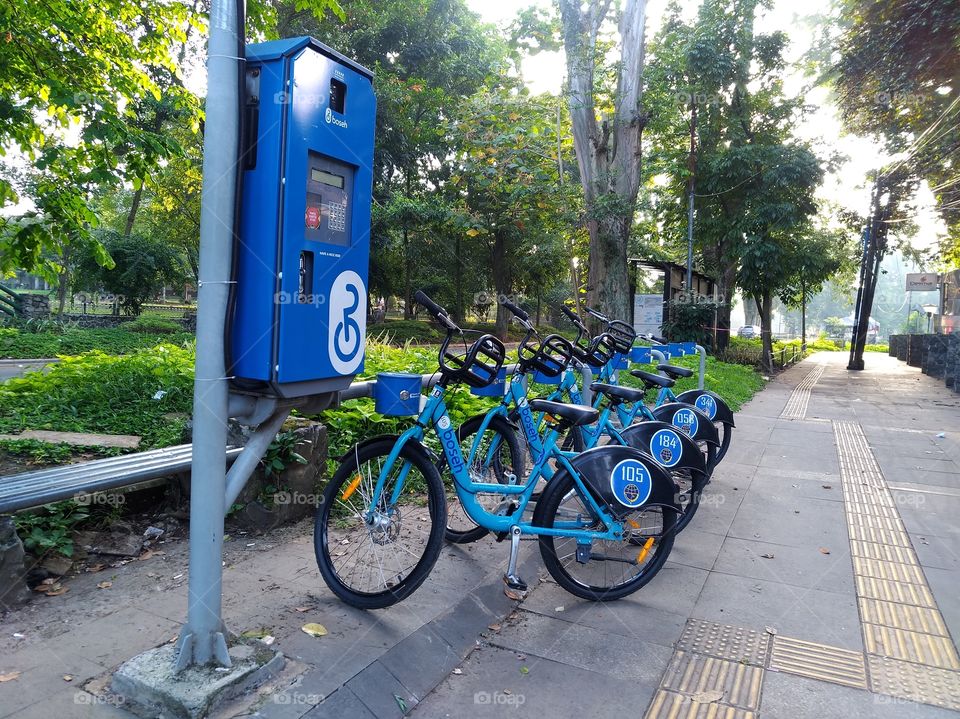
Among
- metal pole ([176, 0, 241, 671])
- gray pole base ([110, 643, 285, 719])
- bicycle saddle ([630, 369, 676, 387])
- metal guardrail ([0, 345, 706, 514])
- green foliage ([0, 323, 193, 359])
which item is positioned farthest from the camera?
green foliage ([0, 323, 193, 359])

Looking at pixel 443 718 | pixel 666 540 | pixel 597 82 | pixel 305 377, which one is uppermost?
pixel 597 82

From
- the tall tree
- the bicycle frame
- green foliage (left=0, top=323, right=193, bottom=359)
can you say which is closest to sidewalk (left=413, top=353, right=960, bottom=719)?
the bicycle frame

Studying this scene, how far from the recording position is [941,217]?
19.0 m

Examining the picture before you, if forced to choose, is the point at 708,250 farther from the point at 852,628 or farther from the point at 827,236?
the point at 852,628

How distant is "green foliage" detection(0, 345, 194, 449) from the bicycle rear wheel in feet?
8.98

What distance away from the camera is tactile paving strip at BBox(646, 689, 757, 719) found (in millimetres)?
2658

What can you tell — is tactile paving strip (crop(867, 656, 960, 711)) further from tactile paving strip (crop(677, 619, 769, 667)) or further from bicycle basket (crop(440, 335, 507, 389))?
bicycle basket (crop(440, 335, 507, 389))

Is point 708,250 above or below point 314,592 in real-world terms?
above

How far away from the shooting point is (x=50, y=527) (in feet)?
11.6

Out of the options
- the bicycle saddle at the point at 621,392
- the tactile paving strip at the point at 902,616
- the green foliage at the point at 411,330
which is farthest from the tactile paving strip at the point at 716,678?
the green foliage at the point at 411,330

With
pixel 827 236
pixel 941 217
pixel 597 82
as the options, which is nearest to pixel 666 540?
pixel 597 82

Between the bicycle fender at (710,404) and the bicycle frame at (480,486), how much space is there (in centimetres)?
272

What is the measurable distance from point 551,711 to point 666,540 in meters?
1.36

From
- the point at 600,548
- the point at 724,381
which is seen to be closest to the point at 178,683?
the point at 600,548
